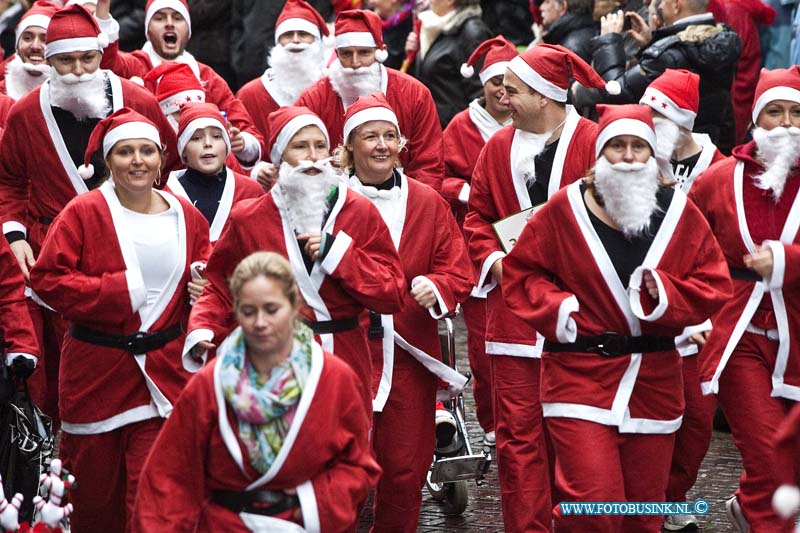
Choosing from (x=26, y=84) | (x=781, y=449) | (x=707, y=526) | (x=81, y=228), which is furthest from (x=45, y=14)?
(x=781, y=449)

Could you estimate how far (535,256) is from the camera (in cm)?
742

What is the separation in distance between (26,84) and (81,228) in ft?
12.9

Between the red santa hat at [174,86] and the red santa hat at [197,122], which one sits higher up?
the red santa hat at [174,86]

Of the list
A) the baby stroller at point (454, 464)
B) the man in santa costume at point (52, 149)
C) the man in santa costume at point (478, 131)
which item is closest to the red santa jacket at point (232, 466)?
the baby stroller at point (454, 464)

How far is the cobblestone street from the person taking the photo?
8828mm

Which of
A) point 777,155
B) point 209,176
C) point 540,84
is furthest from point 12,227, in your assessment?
point 777,155

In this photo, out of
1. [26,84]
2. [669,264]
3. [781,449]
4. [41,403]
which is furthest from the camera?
[26,84]

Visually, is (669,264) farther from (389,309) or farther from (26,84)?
(26,84)

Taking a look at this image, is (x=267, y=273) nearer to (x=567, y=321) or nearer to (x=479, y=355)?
(x=567, y=321)

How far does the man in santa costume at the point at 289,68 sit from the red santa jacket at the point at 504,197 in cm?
322

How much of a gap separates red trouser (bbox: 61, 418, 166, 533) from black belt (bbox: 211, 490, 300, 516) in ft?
5.93

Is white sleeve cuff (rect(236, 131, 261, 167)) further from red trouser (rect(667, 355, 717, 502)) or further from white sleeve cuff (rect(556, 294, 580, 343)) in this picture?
white sleeve cuff (rect(556, 294, 580, 343))

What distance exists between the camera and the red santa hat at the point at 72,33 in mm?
9461

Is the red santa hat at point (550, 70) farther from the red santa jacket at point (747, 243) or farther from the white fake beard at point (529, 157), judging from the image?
the red santa jacket at point (747, 243)
